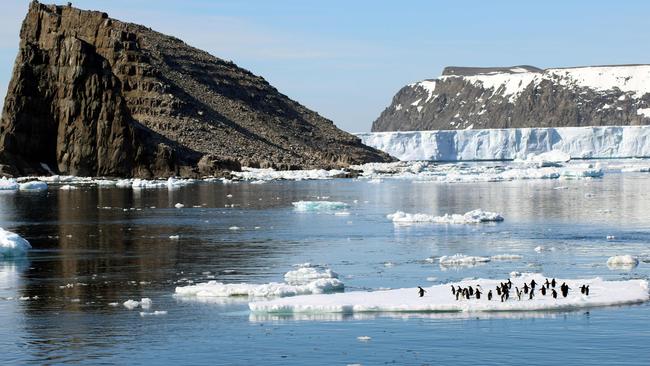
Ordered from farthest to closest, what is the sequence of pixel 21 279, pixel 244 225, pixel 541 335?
pixel 244 225 < pixel 21 279 < pixel 541 335

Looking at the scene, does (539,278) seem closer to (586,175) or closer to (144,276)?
(144,276)

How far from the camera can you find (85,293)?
3609cm

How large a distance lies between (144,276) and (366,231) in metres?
18.9

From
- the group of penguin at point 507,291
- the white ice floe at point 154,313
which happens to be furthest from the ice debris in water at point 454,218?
the white ice floe at point 154,313

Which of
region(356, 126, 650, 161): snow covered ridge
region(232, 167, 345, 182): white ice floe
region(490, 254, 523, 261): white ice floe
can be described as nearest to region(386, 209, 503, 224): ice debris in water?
region(490, 254, 523, 261): white ice floe

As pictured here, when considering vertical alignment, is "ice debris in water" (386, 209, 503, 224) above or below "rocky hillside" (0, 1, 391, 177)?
below

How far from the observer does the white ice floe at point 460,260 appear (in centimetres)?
4188

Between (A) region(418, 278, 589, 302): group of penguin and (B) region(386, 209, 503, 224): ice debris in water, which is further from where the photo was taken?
(B) region(386, 209, 503, 224): ice debris in water

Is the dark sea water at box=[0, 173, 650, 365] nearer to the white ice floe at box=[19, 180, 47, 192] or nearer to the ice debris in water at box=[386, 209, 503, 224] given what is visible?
the ice debris in water at box=[386, 209, 503, 224]

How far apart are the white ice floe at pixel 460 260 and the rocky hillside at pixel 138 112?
293ft

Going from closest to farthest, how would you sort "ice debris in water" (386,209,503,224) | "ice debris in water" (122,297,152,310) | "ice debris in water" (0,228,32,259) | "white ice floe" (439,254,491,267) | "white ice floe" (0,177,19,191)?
"ice debris in water" (122,297,152,310) → "white ice floe" (439,254,491,267) → "ice debris in water" (0,228,32,259) → "ice debris in water" (386,209,503,224) → "white ice floe" (0,177,19,191)

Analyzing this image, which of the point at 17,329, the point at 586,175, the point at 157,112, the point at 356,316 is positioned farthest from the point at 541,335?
the point at 157,112

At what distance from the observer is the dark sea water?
2692cm

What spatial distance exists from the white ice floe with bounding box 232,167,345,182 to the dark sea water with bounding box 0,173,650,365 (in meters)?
Answer: 49.7
